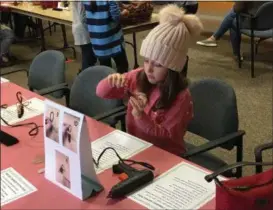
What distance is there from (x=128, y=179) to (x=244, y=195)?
1.40ft

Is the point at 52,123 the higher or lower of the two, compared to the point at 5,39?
higher

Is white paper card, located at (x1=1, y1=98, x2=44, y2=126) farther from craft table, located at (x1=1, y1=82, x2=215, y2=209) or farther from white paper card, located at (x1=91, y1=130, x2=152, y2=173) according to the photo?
white paper card, located at (x1=91, y1=130, x2=152, y2=173)

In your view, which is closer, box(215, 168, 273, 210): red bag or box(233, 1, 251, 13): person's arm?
box(215, 168, 273, 210): red bag

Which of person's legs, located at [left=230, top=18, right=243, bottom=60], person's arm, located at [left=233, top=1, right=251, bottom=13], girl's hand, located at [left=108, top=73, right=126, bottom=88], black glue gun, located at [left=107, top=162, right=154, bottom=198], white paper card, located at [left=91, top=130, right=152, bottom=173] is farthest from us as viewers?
person's legs, located at [left=230, top=18, right=243, bottom=60]

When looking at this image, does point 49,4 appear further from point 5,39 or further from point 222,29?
point 222,29

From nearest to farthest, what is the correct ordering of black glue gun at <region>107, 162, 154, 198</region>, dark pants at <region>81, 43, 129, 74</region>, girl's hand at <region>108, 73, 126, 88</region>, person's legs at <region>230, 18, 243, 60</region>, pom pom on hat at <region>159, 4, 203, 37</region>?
black glue gun at <region>107, 162, 154, 198</region>, pom pom on hat at <region>159, 4, 203, 37</region>, girl's hand at <region>108, 73, 126, 88</region>, dark pants at <region>81, 43, 129, 74</region>, person's legs at <region>230, 18, 243, 60</region>

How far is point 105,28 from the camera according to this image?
3551mm

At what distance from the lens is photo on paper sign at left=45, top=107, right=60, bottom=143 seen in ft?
4.49

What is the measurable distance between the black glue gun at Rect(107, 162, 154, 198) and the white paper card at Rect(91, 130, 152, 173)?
7cm

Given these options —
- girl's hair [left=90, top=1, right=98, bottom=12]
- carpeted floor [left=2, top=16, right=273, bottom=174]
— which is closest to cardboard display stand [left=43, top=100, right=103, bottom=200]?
carpeted floor [left=2, top=16, right=273, bottom=174]

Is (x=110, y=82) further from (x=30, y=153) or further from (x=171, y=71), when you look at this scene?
(x=30, y=153)

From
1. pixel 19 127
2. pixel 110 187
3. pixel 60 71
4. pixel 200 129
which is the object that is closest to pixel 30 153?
pixel 19 127

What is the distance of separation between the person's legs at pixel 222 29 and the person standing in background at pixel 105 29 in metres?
1.63

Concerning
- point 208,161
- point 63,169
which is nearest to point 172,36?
point 208,161
